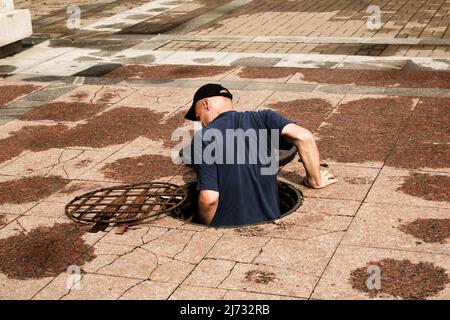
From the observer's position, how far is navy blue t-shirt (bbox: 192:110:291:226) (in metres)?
6.72

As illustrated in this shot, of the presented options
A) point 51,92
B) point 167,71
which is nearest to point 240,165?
point 51,92

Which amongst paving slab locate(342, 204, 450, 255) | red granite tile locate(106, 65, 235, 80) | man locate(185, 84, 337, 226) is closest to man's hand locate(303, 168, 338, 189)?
man locate(185, 84, 337, 226)

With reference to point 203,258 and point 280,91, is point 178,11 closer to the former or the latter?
point 280,91

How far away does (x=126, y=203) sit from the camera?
741 centimetres

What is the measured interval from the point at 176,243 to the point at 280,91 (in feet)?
16.8

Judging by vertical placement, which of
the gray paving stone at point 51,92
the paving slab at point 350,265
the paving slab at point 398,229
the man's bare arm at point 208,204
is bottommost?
the paving slab at point 398,229

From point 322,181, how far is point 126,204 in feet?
6.71

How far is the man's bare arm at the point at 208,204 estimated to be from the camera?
6.73 meters

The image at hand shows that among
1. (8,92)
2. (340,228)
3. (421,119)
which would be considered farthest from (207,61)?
(340,228)

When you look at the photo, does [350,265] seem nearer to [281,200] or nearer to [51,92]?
[281,200]

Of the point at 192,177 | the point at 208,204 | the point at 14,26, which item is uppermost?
the point at 14,26

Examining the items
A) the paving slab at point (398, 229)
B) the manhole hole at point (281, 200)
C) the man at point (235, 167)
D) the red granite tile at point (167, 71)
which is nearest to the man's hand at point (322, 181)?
the manhole hole at point (281, 200)

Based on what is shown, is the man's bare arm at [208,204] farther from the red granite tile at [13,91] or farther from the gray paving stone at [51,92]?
the red granite tile at [13,91]

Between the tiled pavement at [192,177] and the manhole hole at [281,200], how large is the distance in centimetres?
13
